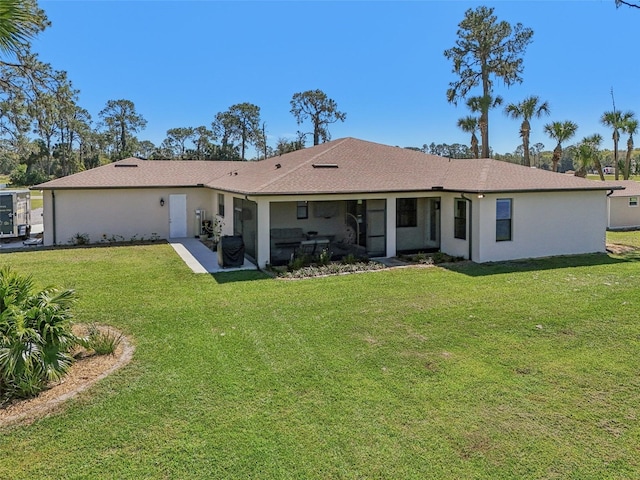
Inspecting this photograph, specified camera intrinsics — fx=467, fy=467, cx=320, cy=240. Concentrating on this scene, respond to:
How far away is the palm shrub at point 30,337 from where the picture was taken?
18.0 ft

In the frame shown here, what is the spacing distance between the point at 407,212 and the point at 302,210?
3888mm

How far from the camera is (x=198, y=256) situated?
15.9 metres

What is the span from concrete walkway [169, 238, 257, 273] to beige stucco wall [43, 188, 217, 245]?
4.14 ft

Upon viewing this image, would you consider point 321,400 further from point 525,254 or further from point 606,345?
point 525,254

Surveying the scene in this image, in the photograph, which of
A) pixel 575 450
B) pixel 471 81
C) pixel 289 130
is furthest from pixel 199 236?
pixel 289 130

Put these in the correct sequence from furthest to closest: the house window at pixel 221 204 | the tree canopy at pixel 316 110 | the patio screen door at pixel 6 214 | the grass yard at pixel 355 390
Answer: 1. the tree canopy at pixel 316 110
2. the house window at pixel 221 204
3. the patio screen door at pixel 6 214
4. the grass yard at pixel 355 390

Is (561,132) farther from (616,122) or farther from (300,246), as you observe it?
(300,246)

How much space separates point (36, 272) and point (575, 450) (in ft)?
43.7

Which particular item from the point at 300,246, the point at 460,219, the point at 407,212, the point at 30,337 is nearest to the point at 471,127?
the point at 407,212

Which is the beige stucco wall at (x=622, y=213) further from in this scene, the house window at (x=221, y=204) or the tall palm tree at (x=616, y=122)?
the house window at (x=221, y=204)

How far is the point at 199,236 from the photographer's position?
21000 millimetres

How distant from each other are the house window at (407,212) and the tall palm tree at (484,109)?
59.6 feet

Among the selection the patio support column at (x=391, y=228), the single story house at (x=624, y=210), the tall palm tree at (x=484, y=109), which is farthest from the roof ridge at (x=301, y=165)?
the tall palm tree at (x=484, y=109)

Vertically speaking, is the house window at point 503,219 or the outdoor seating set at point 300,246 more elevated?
the house window at point 503,219
